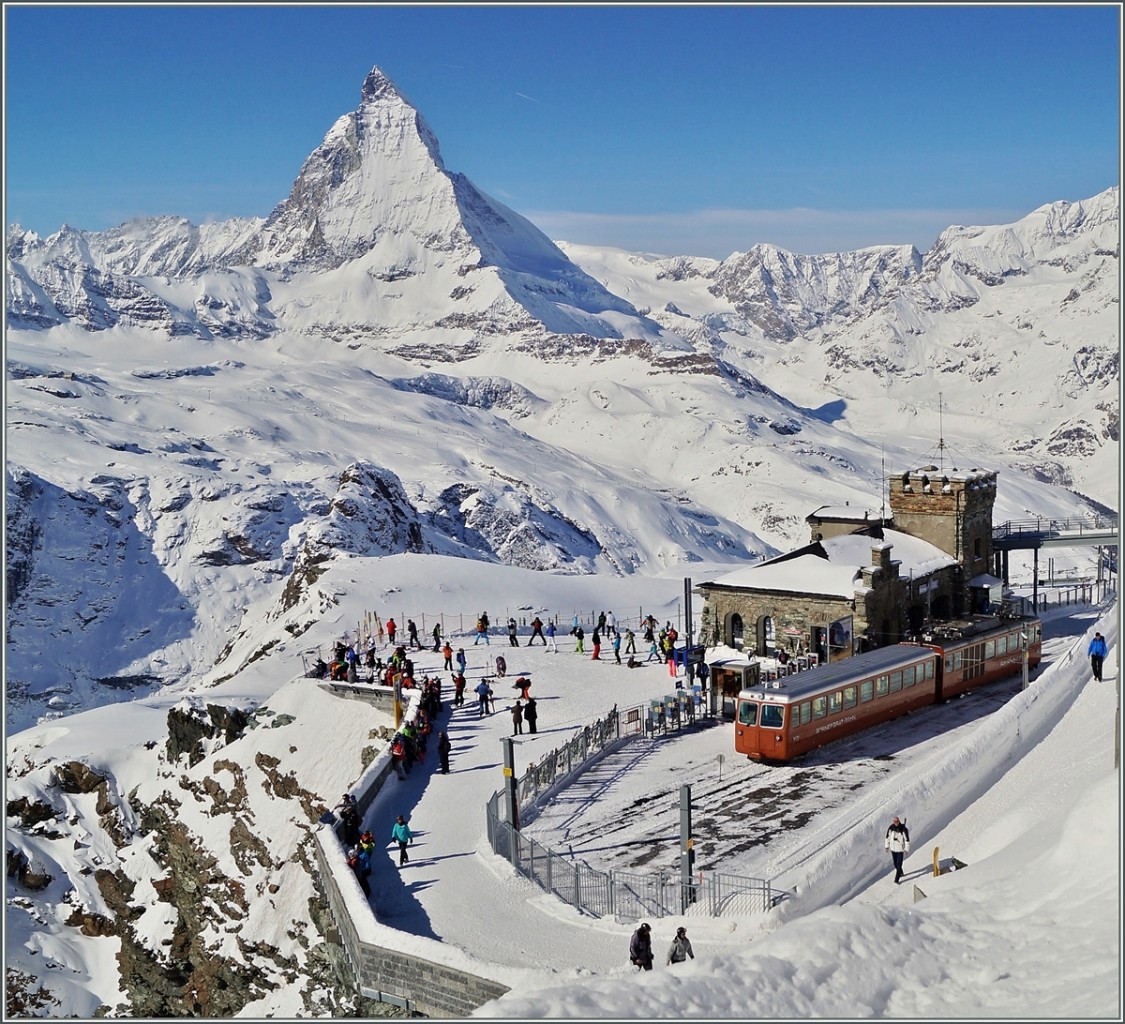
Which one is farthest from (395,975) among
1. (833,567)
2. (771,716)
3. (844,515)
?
(844,515)

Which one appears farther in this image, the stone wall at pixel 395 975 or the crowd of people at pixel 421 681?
the crowd of people at pixel 421 681

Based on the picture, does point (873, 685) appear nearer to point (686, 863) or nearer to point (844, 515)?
point (686, 863)

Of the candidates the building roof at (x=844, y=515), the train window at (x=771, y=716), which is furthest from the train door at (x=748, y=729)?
the building roof at (x=844, y=515)

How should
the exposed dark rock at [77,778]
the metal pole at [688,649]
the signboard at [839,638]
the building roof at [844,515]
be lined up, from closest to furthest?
1. the metal pole at [688,649]
2. the signboard at [839,638]
3. the exposed dark rock at [77,778]
4. the building roof at [844,515]

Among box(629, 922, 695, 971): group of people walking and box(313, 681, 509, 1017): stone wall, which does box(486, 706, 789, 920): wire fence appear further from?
box(313, 681, 509, 1017): stone wall

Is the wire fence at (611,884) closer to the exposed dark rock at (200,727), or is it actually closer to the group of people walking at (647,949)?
the group of people walking at (647,949)

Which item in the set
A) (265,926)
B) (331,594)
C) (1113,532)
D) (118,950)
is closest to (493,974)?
(265,926)

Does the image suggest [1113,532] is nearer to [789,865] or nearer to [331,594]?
[331,594]
